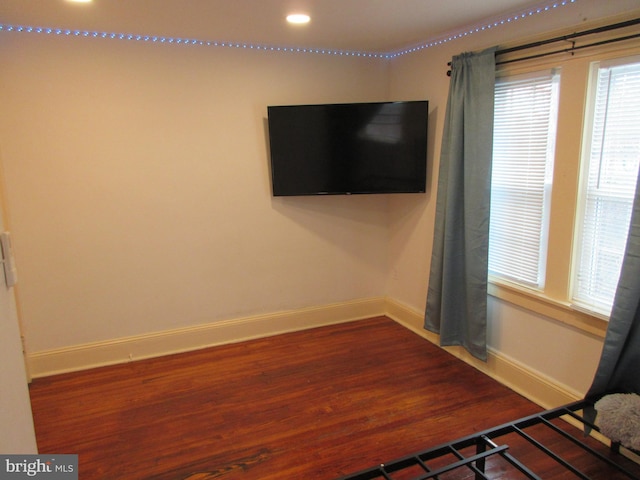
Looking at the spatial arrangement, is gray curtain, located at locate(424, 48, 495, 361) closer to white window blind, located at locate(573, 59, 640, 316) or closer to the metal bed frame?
white window blind, located at locate(573, 59, 640, 316)

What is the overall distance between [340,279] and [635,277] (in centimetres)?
241

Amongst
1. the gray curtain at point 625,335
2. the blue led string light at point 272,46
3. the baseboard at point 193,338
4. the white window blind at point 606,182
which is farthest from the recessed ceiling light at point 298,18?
the baseboard at point 193,338

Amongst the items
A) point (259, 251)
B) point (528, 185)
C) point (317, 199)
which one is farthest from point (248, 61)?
point (528, 185)

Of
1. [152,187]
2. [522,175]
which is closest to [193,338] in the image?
[152,187]

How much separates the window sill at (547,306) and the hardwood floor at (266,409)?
0.61m

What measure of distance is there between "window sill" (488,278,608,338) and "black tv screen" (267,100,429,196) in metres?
1.05

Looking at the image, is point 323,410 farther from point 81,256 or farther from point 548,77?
point 548,77

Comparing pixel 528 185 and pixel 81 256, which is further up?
pixel 528 185

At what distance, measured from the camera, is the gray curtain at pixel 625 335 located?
6.77ft

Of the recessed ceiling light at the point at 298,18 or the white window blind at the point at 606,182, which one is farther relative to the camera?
the recessed ceiling light at the point at 298,18

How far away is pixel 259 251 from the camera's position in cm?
371

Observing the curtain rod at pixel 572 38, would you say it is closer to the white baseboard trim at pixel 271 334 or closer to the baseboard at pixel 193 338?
the white baseboard trim at pixel 271 334

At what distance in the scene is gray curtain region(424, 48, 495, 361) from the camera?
112 inches

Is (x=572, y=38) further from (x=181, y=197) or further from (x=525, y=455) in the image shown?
(x=181, y=197)
